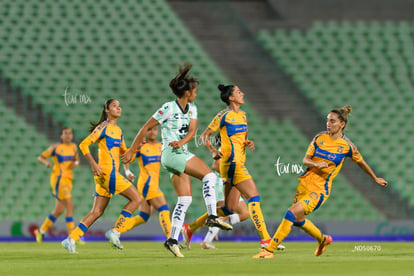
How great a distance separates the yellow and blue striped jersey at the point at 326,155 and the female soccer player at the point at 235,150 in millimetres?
1076

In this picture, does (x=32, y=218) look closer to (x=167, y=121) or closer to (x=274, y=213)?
(x=274, y=213)

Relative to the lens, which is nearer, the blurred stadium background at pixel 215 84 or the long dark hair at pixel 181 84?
the long dark hair at pixel 181 84

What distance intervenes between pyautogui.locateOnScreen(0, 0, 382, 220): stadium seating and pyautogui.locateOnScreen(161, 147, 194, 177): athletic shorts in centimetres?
928

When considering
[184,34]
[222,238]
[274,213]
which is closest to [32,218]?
[222,238]

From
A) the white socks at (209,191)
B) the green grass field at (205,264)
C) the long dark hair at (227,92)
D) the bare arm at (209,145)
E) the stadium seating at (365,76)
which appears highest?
the stadium seating at (365,76)

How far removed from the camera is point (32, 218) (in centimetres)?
1977

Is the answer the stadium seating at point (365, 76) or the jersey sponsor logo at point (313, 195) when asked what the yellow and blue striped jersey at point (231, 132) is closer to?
the jersey sponsor logo at point (313, 195)

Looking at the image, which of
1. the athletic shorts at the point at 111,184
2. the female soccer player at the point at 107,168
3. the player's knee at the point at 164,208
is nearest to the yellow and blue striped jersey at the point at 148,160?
the player's knee at the point at 164,208

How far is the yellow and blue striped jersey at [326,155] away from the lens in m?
10.8

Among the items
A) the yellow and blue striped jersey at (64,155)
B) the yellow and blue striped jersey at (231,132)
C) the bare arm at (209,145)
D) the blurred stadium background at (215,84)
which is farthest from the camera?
the blurred stadium background at (215,84)

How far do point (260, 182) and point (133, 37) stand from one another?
6.72 meters

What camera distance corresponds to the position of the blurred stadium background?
818 inches

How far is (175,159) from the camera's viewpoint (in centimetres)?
1063

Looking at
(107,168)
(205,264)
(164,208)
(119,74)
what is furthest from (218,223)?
(119,74)
